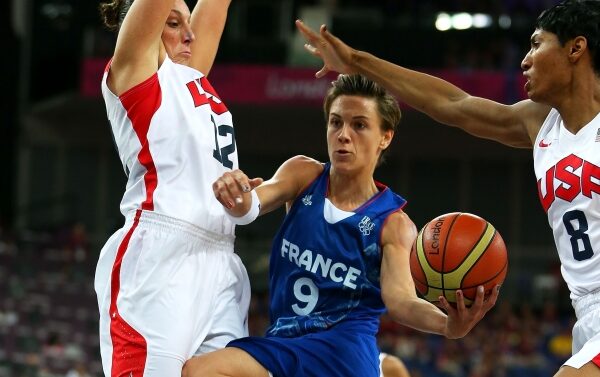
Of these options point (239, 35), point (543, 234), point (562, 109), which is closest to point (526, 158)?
point (543, 234)

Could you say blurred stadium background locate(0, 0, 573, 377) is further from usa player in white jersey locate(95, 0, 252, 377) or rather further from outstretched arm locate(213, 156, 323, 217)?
usa player in white jersey locate(95, 0, 252, 377)

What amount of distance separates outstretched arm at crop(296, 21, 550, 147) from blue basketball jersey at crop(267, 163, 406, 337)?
0.56 meters

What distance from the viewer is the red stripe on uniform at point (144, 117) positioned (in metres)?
4.50

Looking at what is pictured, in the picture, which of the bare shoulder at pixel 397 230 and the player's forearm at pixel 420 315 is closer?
the player's forearm at pixel 420 315

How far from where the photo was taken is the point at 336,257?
4715 millimetres

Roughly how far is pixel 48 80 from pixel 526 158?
954 centimetres

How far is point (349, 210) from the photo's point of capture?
4.86 metres

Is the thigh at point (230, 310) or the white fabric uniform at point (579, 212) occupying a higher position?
the white fabric uniform at point (579, 212)

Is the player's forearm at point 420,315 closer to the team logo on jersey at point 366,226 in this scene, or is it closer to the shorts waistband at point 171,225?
the team logo on jersey at point 366,226

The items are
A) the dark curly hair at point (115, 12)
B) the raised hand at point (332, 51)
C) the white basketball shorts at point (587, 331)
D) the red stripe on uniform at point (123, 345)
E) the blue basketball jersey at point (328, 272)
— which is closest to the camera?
the white basketball shorts at point (587, 331)

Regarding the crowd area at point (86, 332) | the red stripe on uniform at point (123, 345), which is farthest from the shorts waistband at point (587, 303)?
the crowd area at point (86, 332)

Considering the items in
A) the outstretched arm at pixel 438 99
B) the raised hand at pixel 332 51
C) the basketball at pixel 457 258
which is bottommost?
the basketball at pixel 457 258

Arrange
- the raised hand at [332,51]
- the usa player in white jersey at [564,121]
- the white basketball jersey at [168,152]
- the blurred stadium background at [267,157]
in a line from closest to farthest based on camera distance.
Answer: the usa player in white jersey at [564,121]
the white basketball jersey at [168,152]
the raised hand at [332,51]
the blurred stadium background at [267,157]

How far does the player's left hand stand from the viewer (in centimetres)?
407
